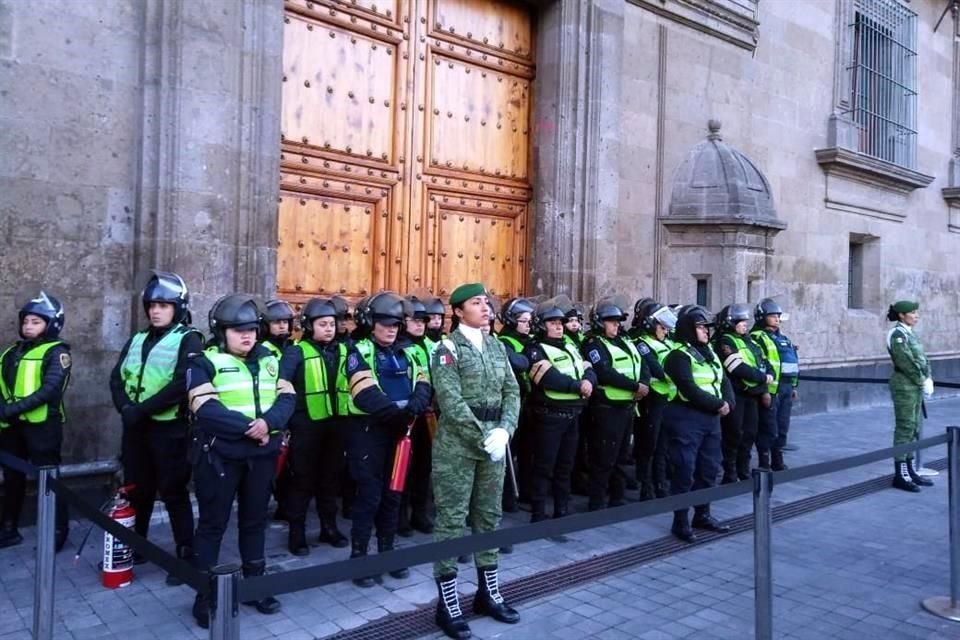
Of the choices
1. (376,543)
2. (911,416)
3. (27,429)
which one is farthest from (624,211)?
(27,429)

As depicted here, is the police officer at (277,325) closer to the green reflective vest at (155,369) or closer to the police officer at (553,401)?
the green reflective vest at (155,369)

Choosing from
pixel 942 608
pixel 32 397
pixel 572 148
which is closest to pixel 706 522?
pixel 942 608

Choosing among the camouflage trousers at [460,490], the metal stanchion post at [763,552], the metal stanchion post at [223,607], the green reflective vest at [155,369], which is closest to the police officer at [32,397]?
the green reflective vest at [155,369]

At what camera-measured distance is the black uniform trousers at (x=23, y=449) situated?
518 cm

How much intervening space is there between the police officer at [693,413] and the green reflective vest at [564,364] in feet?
2.29

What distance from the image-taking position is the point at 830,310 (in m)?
12.8

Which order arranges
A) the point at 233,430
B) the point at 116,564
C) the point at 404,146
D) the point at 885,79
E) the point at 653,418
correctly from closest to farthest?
the point at 233,430, the point at 116,564, the point at 653,418, the point at 404,146, the point at 885,79

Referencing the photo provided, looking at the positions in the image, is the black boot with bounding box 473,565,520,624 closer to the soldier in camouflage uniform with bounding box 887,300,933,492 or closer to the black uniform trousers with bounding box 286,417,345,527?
the black uniform trousers with bounding box 286,417,345,527

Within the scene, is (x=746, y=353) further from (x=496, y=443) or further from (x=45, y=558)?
(x=45, y=558)

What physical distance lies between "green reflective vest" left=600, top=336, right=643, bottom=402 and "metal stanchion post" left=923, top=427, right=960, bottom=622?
91.4 inches

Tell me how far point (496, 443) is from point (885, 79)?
43.8 ft

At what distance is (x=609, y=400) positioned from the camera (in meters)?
6.51

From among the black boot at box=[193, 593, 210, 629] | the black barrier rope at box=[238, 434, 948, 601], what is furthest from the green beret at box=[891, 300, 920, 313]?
the black boot at box=[193, 593, 210, 629]

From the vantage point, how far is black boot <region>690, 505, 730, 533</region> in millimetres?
6324
